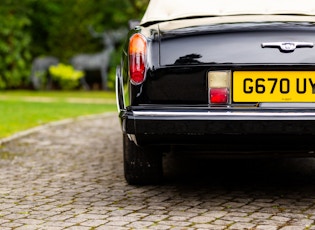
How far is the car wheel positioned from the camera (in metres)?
5.27

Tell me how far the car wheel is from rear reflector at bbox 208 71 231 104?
90cm

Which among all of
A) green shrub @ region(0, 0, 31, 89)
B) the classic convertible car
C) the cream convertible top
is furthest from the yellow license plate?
green shrub @ region(0, 0, 31, 89)

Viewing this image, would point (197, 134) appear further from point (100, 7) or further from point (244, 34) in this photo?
point (100, 7)

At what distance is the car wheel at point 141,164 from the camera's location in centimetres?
527

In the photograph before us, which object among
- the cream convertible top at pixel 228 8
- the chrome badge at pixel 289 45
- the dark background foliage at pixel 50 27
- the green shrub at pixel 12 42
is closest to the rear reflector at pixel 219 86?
the chrome badge at pixel 289 45

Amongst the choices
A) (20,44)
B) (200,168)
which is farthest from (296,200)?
(20,44)

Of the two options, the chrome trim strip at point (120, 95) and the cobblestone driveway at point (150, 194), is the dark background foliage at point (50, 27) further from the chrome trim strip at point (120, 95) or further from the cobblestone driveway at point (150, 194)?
the chrome trim strip at point (120, 95)

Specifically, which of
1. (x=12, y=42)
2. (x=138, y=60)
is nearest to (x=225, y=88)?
(x=138, y=60)

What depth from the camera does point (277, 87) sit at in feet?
14.5

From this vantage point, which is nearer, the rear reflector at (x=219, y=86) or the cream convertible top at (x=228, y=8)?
Answer: the rear reflector at (x=219, y=86)

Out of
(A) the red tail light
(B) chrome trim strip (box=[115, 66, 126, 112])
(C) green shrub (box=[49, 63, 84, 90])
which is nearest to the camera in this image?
(A) the red tail light

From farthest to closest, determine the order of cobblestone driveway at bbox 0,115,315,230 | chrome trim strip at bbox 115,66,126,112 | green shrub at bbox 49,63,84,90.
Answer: green shrub at bbox 49,63,84,90
chrome trim strip at bbox 115,66,126,112
cobblestone driveway at bbox 0,115,315,230

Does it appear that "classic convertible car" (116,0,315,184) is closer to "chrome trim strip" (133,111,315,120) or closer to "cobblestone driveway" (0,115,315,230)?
"chrome trim strip" (133,111,315,120)

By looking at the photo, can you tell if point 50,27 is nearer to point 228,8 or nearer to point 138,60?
point 228,8
